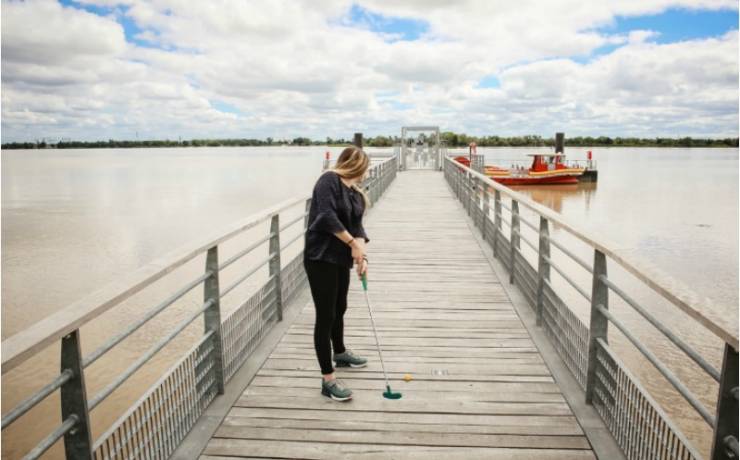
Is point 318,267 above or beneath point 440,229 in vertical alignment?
above

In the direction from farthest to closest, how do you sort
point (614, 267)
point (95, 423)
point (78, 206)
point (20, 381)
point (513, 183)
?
1. point (513, 183)
2. point (78, 206)
3. point (614, 267)
4. point (20, 381)
5. point (95, 423)

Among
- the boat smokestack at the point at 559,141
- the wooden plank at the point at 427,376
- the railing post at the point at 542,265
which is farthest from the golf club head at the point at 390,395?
the boat smokestack at the point at 559,141

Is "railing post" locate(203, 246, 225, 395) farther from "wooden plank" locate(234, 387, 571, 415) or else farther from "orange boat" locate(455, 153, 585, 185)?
"orange boat" locate(455, 153, 585, 185)

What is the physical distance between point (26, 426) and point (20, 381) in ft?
4.58

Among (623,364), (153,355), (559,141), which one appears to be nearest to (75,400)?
(153,355)

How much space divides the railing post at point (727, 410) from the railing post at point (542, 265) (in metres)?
2.42

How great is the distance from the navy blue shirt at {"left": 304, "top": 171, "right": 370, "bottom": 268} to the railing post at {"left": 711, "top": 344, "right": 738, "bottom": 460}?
6.02ft

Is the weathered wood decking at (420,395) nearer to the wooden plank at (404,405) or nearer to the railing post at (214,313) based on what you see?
the wooden plank at (404,405)

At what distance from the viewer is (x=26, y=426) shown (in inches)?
213

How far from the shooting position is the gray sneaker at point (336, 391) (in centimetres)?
312

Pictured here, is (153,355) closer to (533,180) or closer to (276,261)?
(276,261)

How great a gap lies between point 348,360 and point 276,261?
1191 millimetres

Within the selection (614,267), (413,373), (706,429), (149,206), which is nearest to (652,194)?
(614,267)

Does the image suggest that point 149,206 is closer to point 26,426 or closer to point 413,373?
point 26,426
